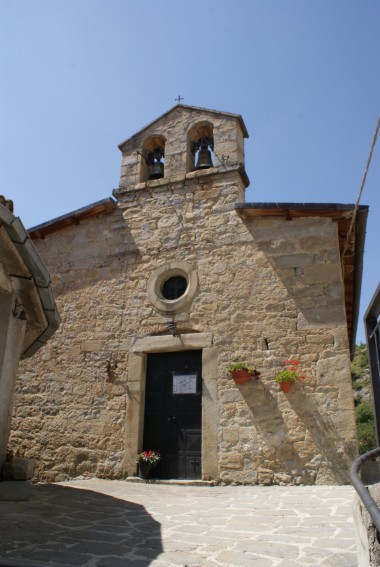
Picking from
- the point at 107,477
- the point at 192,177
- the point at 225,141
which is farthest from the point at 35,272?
the point at 225,141

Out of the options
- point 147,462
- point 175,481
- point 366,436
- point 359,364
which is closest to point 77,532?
point 175,481

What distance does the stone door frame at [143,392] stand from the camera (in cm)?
669

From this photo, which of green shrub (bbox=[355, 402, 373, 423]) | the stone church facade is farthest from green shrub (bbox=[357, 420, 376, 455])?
the stone church facade

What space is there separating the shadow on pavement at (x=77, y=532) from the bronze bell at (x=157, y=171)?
621 cm

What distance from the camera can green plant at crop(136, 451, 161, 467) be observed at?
22.5 ft

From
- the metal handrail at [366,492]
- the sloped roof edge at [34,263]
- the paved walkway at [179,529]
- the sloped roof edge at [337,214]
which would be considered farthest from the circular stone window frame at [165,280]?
the metal handrail at [366,492]

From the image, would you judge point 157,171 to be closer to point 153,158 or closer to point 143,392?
point 153,158

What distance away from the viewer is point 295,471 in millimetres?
6176

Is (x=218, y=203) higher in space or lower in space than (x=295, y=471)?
higher

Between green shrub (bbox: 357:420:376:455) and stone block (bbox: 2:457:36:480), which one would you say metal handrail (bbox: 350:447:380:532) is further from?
green shrub (bbox: 357:420:376:455)

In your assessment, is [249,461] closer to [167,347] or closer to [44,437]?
[167,347]

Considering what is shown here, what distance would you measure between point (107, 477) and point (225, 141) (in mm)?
6255

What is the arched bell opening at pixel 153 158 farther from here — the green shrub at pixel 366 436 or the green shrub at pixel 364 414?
the green shrub at pixel 364 414

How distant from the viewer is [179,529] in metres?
3.60
